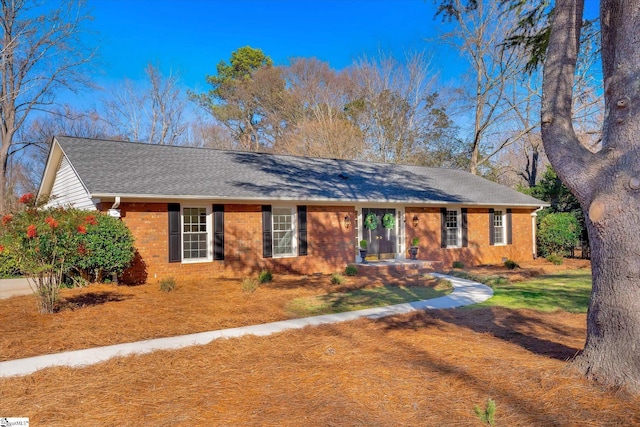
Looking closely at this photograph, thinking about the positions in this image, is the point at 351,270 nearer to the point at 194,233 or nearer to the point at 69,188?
the point at 194,233

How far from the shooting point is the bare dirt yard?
356 cm

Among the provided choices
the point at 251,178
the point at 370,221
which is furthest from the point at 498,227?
the point at 251,178

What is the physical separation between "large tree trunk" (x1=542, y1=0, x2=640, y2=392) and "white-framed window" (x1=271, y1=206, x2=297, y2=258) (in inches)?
369

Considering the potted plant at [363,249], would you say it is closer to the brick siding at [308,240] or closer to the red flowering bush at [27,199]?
the brick siding at [308,240]

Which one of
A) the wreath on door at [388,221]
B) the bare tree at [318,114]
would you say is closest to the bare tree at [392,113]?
the bare tree at [318,114]

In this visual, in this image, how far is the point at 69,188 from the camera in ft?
43.4

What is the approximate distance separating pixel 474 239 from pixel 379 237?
446 centimetres

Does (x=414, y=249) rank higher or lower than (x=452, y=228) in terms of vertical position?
lower

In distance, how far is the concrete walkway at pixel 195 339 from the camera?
5062 mm

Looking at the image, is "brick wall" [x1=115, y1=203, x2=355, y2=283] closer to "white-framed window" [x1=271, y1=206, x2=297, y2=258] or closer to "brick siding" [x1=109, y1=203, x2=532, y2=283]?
"brick siding" [x1=109, y1=203, x2=532, y2=283]

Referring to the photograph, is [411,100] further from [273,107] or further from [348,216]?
[348,216]

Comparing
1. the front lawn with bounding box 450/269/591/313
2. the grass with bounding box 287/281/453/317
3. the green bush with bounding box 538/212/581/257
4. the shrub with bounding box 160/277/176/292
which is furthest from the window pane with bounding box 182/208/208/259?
the green bush with bounding box 538/212/581/257

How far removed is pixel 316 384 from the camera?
4219 mm

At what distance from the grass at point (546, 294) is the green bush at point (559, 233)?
5.79 metres
